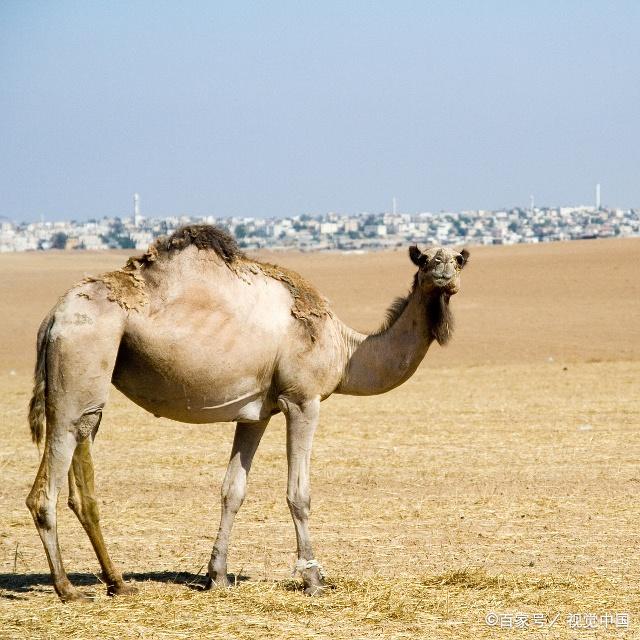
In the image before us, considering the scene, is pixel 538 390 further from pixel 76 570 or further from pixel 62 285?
pixel 62 285

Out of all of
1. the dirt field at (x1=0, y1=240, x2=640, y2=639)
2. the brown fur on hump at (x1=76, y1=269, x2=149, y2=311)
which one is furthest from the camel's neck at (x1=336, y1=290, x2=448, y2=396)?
the brown fur on hump at (x1=76, y1=269, x2=149, y2=311)

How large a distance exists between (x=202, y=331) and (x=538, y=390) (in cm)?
1531

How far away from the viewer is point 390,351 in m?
9.73

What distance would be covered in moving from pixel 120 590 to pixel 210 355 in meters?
1.91

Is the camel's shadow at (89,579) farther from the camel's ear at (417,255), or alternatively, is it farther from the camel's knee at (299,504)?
the camel's ear at (417,255)

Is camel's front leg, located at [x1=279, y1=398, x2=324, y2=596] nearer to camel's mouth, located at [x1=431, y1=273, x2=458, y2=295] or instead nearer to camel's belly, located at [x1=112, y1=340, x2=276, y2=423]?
camel's belly, located at [x1=112, y1=340, x2=276, y2=423]

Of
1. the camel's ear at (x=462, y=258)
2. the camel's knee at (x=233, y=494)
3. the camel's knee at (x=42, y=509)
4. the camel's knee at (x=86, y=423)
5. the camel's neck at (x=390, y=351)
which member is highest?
the camel's ear at (x=462, y=258)

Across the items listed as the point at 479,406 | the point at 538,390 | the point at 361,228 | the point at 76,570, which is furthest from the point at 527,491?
the point at 361,228

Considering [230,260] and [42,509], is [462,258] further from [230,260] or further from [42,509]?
[42,509]

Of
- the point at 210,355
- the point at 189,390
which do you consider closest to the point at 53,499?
the point at 189,390

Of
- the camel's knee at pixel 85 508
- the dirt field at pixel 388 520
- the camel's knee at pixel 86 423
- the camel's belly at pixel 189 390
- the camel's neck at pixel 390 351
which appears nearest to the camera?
the dirt field at pixel 388 520

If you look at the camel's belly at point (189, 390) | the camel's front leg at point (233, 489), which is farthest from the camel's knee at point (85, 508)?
the camel's front leg at point (233, 489)

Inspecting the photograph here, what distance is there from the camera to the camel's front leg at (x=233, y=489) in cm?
938

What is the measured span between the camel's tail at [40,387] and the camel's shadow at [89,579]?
128 cm
